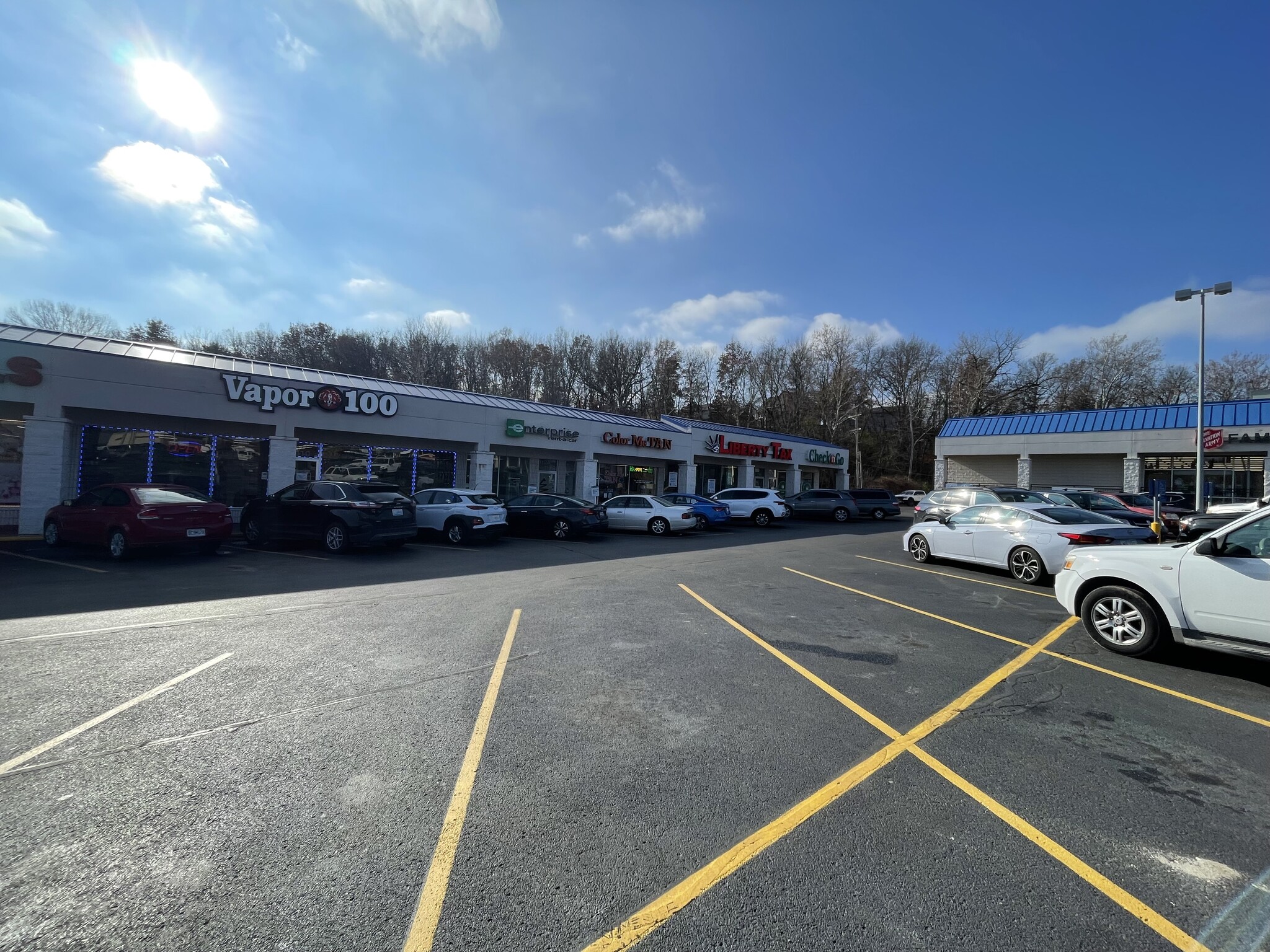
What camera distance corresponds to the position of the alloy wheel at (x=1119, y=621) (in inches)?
234

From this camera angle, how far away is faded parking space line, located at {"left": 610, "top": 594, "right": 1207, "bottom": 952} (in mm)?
2303

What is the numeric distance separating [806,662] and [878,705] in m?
1.07

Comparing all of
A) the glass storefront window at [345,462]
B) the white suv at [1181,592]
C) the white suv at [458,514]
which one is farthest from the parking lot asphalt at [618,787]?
the glass storefront window at [345,462]

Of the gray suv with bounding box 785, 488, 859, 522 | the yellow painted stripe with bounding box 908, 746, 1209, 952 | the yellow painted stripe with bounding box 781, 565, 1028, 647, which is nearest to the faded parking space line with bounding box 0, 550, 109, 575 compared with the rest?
the yellow painted stripe with bounding box 781, 565, 1028, 647

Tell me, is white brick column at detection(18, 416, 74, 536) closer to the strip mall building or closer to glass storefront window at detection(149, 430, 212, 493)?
the strip mall building

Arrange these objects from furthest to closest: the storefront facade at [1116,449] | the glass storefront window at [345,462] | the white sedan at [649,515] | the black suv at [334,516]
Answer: the storefront facade at [1116,449] → the glass storefront window at [345,462] → the white sedan at [649,515] → the black suv at [334,516]

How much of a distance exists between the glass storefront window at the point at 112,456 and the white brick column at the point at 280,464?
298 cm

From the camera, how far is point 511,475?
2488 centimetres

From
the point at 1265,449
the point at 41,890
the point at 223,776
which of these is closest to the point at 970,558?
the point at 223,776

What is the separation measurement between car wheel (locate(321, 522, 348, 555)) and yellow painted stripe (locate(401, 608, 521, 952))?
9.83 metres

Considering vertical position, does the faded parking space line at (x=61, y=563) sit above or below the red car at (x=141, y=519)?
below

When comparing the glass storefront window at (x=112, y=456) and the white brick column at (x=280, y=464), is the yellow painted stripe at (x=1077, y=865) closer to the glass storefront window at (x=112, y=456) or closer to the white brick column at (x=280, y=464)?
the white brick column at (x=280, y=464)

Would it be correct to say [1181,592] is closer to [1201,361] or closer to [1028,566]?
[1028,566]

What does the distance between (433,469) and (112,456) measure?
30.1 ft
